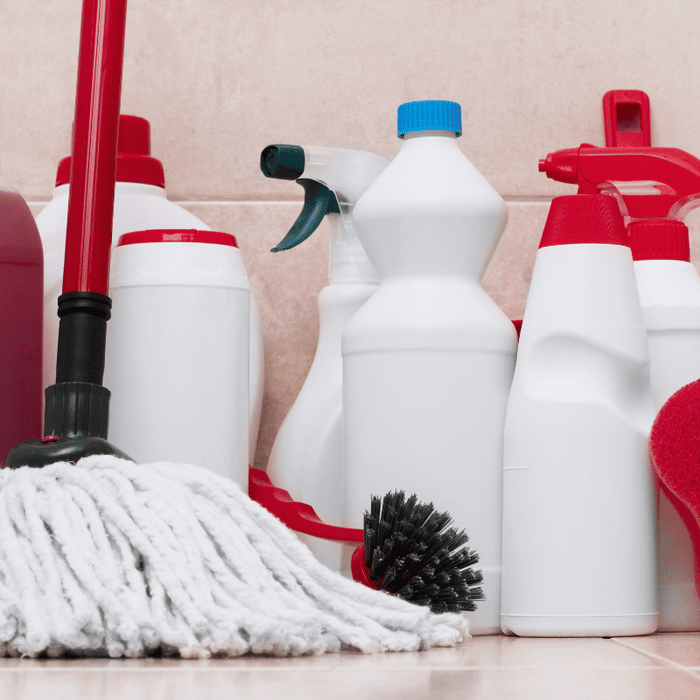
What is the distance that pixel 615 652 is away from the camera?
1.32 ft

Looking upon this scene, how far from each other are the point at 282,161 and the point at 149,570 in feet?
0.99

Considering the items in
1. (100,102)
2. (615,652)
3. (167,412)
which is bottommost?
(615,652)

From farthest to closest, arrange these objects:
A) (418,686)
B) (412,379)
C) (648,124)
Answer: (648,124), (412,379), (418,686)

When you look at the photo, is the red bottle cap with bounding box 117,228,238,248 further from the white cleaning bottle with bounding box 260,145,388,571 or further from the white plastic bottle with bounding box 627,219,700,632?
the white plastic bottle with bounding box 627,219,700,632

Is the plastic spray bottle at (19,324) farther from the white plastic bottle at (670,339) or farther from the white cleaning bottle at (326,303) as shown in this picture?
the white plastic bottle at (670,339)

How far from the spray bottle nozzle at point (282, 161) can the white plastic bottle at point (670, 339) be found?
0.20 metres

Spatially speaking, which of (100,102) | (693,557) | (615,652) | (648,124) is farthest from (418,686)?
(648,124)

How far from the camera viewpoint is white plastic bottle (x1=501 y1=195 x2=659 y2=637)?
0.46 meters

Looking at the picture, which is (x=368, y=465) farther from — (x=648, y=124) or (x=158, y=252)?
(x=648, y=124)

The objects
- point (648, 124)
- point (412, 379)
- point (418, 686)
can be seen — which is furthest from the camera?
point (648, 124)

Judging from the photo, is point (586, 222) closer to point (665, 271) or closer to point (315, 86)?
point (665, 271)

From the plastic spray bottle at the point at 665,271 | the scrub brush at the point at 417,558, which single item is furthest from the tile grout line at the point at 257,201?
the scrub brush at the point at 417,558

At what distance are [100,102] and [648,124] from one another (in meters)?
0.40

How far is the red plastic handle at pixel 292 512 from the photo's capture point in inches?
19.7
